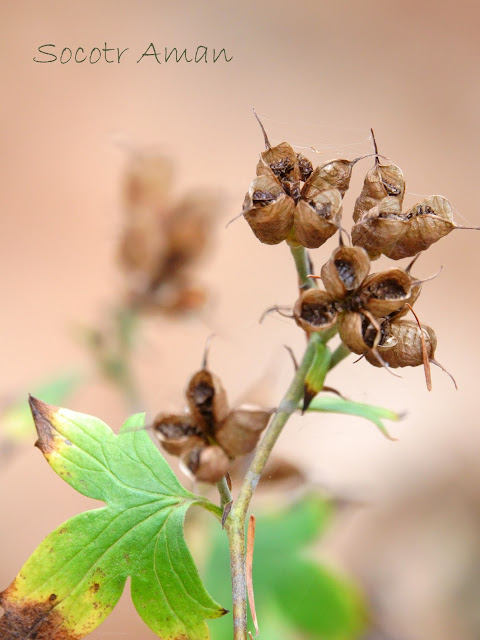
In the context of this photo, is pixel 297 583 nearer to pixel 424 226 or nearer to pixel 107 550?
pixel 107 550

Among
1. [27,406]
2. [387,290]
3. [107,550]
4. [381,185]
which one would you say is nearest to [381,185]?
[381,185]

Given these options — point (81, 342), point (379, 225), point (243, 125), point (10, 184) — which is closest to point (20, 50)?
point (10, 184)

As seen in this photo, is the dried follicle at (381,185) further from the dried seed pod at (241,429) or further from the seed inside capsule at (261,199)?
the dried seed pod at (241,429)

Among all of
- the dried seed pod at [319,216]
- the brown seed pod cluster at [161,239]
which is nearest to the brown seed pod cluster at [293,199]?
the dried seed pod at [319,216]

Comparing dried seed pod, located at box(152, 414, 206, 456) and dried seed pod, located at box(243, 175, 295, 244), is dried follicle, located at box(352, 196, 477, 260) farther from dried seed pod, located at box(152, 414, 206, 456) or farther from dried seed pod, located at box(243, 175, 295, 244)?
dried seed pod, located at box(152, 414, 206, 456)

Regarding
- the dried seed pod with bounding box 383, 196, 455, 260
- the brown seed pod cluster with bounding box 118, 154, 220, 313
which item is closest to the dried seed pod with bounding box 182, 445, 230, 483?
the dried seed pod with bounding box 383, 196, 455, 260
